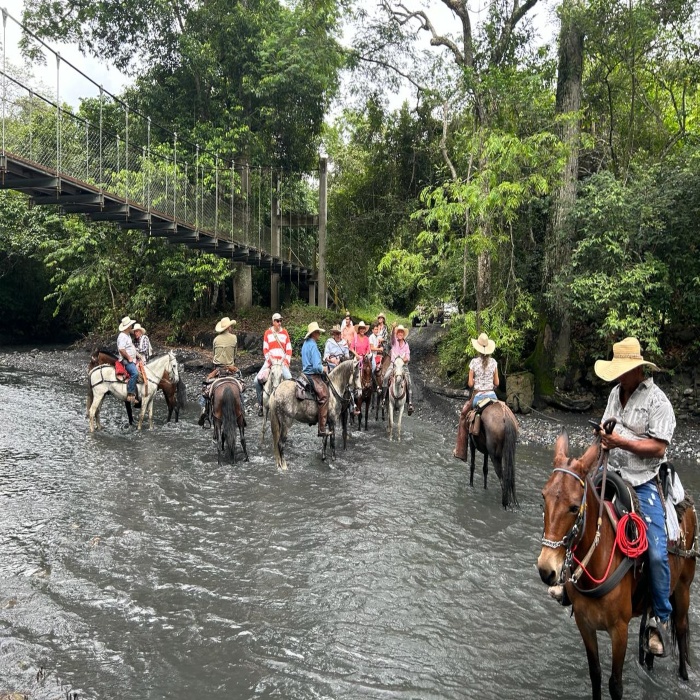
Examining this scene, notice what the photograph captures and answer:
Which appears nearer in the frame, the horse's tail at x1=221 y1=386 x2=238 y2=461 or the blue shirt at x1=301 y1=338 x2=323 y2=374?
the horse's tail at x1=221 y1=386 x2=238 y2=461

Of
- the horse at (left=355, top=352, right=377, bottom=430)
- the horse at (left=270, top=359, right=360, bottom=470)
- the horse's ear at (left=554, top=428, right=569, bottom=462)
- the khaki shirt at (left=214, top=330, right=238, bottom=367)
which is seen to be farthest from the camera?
the horse at (left=355, top=352, right=377, bottom=430)

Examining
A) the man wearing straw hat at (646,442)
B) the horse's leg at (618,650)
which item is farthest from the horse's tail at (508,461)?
the horse's leg at (618,650)

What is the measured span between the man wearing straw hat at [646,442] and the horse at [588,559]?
120mm

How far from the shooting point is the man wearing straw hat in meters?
3.34

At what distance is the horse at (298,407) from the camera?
8.89m

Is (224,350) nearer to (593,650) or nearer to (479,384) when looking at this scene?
(479,384)

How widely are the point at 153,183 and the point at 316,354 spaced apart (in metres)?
9.56

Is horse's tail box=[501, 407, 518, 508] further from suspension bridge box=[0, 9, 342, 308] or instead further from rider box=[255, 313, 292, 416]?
suspension bridge box=[0, 9, 342, 308]

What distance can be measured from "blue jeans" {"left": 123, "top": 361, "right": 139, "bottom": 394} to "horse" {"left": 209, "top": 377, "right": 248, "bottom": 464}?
268cm

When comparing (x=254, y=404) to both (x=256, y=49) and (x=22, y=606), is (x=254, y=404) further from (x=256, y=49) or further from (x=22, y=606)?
(x=256, y=49)

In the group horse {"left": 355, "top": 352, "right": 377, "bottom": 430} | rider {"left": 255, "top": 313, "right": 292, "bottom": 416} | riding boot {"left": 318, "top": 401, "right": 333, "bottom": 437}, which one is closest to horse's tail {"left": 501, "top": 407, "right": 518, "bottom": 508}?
riding boot {"left": 318, "top": 401, "right": 333, "bottom": 437}

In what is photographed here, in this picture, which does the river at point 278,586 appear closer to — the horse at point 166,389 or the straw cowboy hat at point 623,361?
the straw cowboy hat at point 623,361

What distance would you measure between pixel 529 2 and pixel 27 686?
17.2 m

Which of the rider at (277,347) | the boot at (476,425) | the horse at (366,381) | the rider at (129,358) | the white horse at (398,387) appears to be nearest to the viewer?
the boot at (476,425)
